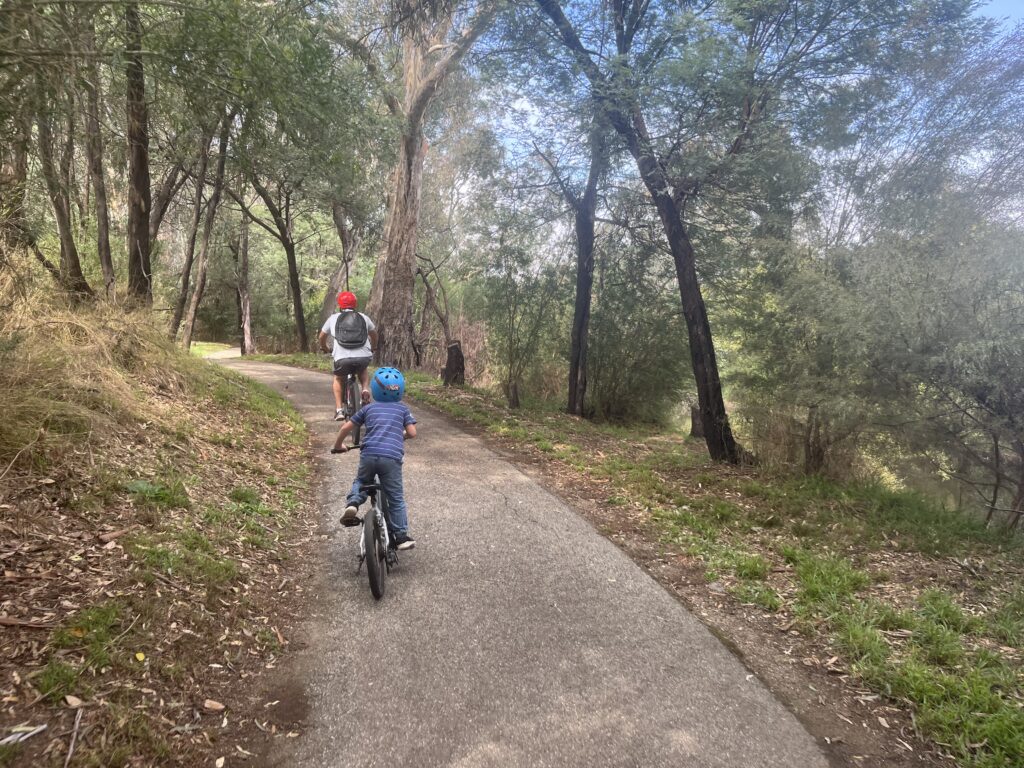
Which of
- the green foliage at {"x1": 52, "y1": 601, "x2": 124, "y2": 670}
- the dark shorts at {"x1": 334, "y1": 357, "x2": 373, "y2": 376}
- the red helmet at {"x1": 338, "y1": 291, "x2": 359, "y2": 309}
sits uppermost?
the red helmet at {"x1": 338, "y1": 291, "x2": 359, "y2": 309}

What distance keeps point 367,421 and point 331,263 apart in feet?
99.8

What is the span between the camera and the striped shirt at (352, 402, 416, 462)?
431 cm

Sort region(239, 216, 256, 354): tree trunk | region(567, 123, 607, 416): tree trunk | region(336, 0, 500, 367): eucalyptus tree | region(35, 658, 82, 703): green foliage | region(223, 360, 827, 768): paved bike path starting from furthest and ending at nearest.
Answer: region(239, 216, 256, 354): tree trunk
region(336, 0, 500, 367): eucalyptus tree
region(567, 123, 607, 416): tree trunk
region(223, 360, 827, 768): paved bike path
region(35, 658, 82, 703): green foliage

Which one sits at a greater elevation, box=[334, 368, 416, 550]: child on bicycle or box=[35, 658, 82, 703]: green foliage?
box=[334, 368, 416, 550]: child on bicycle

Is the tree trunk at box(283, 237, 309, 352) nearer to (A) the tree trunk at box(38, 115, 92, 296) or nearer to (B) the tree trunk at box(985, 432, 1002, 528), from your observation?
(A) the tree trunk at box(38, 115, 92, 296)

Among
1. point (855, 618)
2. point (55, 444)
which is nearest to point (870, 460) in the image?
point (855, 618)

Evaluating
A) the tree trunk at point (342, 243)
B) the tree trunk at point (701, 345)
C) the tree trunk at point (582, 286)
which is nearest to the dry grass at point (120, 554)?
the tree trunk at point (701, 345)

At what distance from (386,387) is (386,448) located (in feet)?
1.56

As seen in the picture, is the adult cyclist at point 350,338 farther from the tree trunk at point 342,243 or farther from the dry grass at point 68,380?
the tree trunk at point 342,243

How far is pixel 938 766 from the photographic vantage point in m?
2.92

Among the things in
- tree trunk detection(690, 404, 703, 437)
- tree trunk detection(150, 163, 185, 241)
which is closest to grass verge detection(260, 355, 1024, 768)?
tree trunk detection(690, 404, 703, 437)

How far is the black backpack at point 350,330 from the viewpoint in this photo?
719 centimetres

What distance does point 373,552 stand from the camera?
3.96 metres

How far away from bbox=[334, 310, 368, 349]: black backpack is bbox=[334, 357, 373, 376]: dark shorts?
163mm
